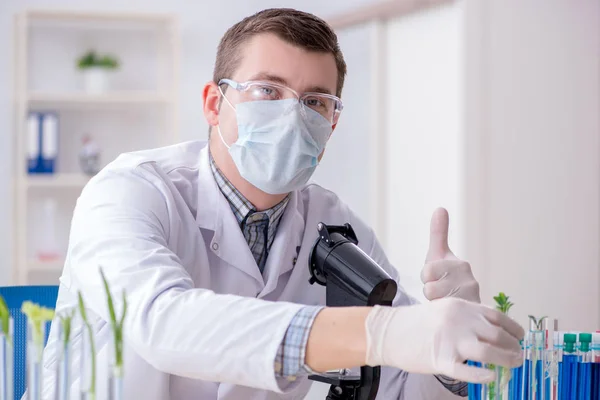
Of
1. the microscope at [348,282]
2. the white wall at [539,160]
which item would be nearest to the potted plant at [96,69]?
the white wall at [539,160]

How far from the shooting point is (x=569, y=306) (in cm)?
310

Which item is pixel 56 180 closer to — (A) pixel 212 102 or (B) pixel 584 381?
(A) pixel 212 102

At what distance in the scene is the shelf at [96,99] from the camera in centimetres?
363

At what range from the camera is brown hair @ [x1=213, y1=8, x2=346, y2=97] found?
1.50 meters

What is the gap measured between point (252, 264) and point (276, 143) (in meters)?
0.24

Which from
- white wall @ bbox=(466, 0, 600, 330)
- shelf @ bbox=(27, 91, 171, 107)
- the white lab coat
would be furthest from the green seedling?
the white lab coat

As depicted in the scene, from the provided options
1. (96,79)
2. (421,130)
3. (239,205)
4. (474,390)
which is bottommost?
(474,390)

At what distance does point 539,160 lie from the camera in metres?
3.12

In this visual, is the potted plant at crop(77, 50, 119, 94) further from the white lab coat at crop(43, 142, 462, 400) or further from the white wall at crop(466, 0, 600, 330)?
the white lab coat at crop(43, 142, 462, 400)

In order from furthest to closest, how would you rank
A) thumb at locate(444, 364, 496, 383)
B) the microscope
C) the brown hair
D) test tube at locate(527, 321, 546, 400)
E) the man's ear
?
the man's ear → the brown hair → the microscope → test tube at locate(527, 321, 546, 400) → thumb at locate(444, 364, 496, 383)

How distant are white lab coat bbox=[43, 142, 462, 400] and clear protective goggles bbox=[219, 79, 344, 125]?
0.19 m

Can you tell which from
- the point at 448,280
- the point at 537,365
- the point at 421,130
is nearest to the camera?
the point at 537,365

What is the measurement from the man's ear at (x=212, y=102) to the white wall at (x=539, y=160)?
1623 millimetres

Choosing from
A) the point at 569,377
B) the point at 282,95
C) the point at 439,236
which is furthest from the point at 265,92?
the point at 569,377
